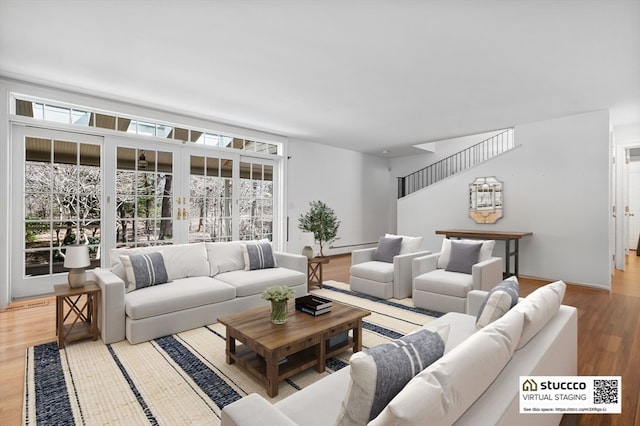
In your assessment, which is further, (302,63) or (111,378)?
(302,63)

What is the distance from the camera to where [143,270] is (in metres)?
3.28

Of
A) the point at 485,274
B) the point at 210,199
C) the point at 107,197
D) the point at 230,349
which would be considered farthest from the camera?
the point at 210,199

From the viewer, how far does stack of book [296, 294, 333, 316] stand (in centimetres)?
266

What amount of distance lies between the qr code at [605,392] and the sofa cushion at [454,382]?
1088 millimetres

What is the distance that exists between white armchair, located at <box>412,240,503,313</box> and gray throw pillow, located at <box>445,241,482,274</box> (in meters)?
0.01

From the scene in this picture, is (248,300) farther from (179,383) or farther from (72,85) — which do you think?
(72,85)

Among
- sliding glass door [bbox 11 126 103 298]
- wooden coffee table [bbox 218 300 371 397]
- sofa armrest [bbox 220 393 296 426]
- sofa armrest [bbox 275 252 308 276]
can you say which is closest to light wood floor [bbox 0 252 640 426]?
sliding glass door [bbox 11 126 103 298]

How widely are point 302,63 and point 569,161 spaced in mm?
4746

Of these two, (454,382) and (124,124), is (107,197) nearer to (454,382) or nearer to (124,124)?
(124,124)

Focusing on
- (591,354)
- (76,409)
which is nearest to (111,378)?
(76,409)

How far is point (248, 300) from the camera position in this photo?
11.7 feet

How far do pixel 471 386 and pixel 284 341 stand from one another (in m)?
1.36

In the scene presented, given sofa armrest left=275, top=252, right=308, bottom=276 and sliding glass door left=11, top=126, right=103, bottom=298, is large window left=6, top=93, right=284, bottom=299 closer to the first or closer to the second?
sliding glass door left=11, top=126, right=103, bottom=298

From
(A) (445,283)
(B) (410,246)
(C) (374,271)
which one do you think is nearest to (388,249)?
(B) (410,246)
